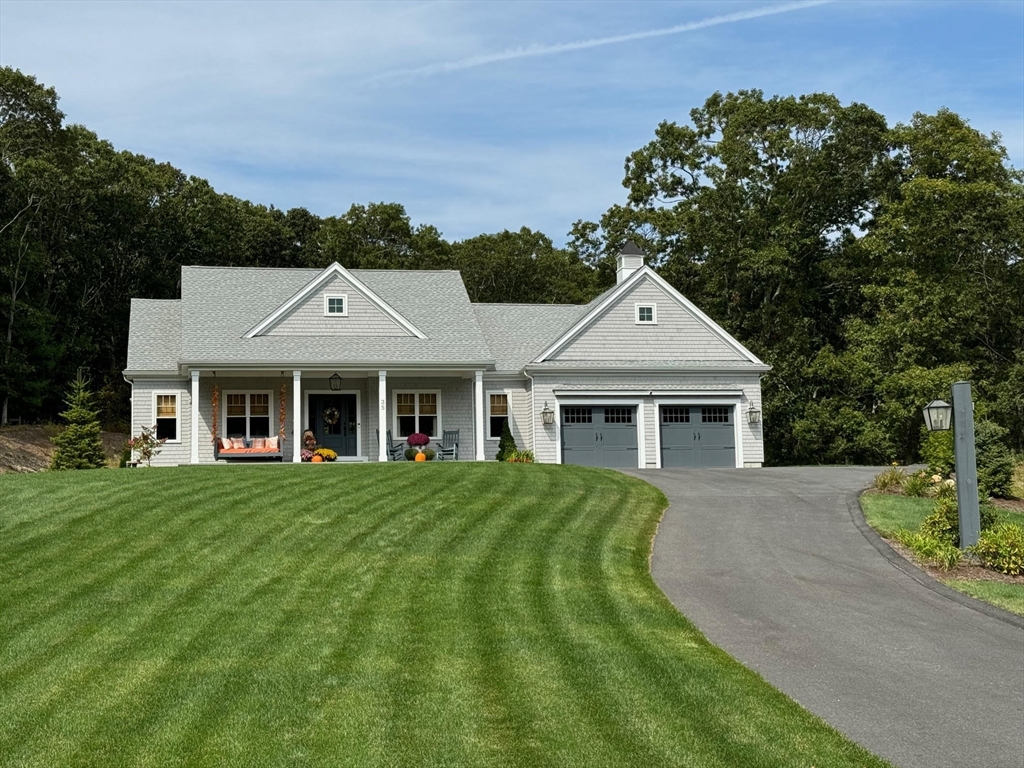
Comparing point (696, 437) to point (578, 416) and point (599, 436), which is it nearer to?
point (599, 436)

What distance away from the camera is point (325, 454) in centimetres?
2533

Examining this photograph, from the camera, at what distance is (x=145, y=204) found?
4334 cm

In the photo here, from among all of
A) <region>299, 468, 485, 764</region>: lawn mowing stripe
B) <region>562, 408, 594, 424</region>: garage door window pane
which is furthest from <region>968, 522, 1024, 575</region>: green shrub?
<region>562, 408, 594, 424</region>: garage door window pane

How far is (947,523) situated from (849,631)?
5.24m

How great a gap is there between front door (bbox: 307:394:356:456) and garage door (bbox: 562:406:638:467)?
5.89m

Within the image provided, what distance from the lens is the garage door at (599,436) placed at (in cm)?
2716

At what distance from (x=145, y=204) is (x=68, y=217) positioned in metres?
3.45

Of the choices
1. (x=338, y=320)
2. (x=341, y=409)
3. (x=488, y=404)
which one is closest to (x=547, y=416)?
(x=488, y=404)

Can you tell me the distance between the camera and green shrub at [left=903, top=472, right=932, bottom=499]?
61.8 feet

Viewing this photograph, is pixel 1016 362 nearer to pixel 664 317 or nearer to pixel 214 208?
pixel 664 317

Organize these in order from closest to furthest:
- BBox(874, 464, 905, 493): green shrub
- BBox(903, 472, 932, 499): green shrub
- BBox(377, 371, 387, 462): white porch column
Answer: BBox(903, 472, 932, 499): green shrub
BBox(874, 464, 905, 493): green shrub
BBox(377, 371, 387, 462): white porch column

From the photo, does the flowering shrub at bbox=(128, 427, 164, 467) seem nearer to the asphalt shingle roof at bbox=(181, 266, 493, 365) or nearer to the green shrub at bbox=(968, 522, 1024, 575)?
the asphalt shingle roof at bbox=(181, 266, 493, 365)

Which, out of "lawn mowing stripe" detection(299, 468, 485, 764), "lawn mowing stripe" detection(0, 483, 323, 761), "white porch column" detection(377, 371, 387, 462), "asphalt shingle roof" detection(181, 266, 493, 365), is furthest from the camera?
"asphalt shingle roof" detection(181, 266, 493, 365)

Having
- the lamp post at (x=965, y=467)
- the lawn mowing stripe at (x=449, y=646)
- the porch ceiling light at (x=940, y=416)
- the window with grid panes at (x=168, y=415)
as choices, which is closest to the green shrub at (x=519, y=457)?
the window with grid panes at (x=168, y=415)
